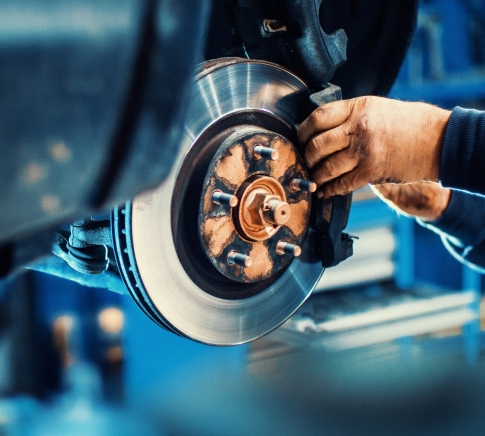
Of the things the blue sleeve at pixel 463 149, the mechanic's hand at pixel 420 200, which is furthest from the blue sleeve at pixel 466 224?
the blue sleeve at pixel 463 149

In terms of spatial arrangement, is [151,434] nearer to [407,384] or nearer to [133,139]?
[407,384]

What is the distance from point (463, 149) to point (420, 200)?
336mm

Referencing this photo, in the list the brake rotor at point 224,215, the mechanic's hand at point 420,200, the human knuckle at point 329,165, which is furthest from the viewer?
the mechanic's hand at point 420,200

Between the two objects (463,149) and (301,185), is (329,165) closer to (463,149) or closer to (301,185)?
(301,185)

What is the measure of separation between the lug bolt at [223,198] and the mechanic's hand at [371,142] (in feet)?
0.41

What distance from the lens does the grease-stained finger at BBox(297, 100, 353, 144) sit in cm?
67

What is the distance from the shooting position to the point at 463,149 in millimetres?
731

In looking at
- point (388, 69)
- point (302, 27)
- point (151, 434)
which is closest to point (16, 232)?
point (302, 27)

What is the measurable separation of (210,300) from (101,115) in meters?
0.33

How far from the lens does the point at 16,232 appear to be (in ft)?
1.11

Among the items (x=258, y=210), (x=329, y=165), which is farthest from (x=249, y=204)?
(x=329, y=165)

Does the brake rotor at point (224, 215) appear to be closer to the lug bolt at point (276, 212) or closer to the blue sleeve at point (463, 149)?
the lug bolt at point (276, 212)

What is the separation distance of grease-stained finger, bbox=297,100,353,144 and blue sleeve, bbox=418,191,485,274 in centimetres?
46

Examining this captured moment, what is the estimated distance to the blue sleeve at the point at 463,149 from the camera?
73cm
